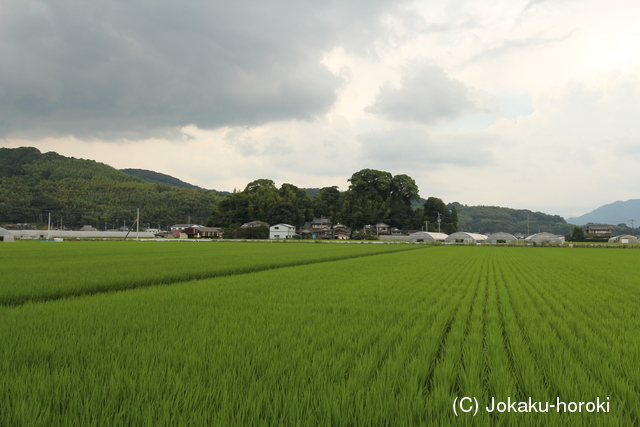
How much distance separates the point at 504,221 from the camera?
160 m

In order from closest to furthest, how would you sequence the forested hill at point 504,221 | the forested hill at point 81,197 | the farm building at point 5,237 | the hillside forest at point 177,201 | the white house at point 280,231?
the farm building at point 5,237 < the white house at point 280,231 < the hillside forest at point 177,201 < the forested hill at point 81,197 < the forested hill at point 504,221

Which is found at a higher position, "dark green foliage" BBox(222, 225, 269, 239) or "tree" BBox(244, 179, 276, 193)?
→ "tree" BBox(244, 179, 276, 193)

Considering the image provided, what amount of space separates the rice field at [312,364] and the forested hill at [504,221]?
14857 cm

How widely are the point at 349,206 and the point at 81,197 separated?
84126mm

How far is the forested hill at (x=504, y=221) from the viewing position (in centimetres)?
15475

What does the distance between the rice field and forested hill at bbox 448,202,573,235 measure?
149m

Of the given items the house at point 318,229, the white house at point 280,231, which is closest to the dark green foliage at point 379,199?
the house at point 318,229

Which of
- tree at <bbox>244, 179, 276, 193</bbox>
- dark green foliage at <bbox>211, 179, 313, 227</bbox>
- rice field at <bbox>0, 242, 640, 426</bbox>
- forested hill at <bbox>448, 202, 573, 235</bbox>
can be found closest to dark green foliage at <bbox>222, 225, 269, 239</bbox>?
dark green foliage at <bbox>211, 179, 313, 227</bbox>

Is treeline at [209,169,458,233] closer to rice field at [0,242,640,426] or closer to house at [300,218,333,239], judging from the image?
house at [300,218,333,239]

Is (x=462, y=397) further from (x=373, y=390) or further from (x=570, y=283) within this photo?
(x=570, y=283)

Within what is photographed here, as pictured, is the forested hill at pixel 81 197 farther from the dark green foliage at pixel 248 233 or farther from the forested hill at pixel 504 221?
the forested hill at pixel 504 221

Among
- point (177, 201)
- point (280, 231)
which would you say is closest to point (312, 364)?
point (280, 231)

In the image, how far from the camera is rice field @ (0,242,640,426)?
91.6 inches

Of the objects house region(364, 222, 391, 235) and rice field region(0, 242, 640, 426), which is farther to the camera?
house region(364, 222, 391, 235)
